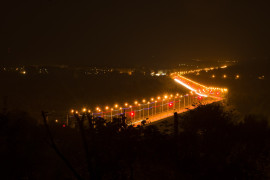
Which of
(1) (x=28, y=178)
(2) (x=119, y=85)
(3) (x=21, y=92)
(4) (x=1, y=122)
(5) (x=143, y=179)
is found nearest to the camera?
(4) (x=1, y=122)

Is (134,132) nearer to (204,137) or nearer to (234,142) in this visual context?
(204,137)

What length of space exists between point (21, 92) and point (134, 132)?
22.0 metres

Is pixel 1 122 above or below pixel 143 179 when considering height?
above

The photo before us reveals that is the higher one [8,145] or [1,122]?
[1,122]

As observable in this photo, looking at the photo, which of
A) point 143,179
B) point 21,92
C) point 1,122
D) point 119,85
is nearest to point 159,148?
point 143,179

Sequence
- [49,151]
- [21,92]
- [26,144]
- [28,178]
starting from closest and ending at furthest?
[28,178] < [26,144] < [49,151] < [21,92]

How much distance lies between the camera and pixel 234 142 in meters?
5.79

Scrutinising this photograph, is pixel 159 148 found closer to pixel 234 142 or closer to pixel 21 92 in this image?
pixel 234 142

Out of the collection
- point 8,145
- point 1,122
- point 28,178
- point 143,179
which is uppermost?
point 1,122

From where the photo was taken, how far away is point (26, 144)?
5.06m

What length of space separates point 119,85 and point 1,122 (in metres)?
25.4

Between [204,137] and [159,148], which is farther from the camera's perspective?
[204,137]

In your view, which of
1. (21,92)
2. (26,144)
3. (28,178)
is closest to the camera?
(28,178)

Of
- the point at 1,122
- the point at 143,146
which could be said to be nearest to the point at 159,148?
the point at 143,146
